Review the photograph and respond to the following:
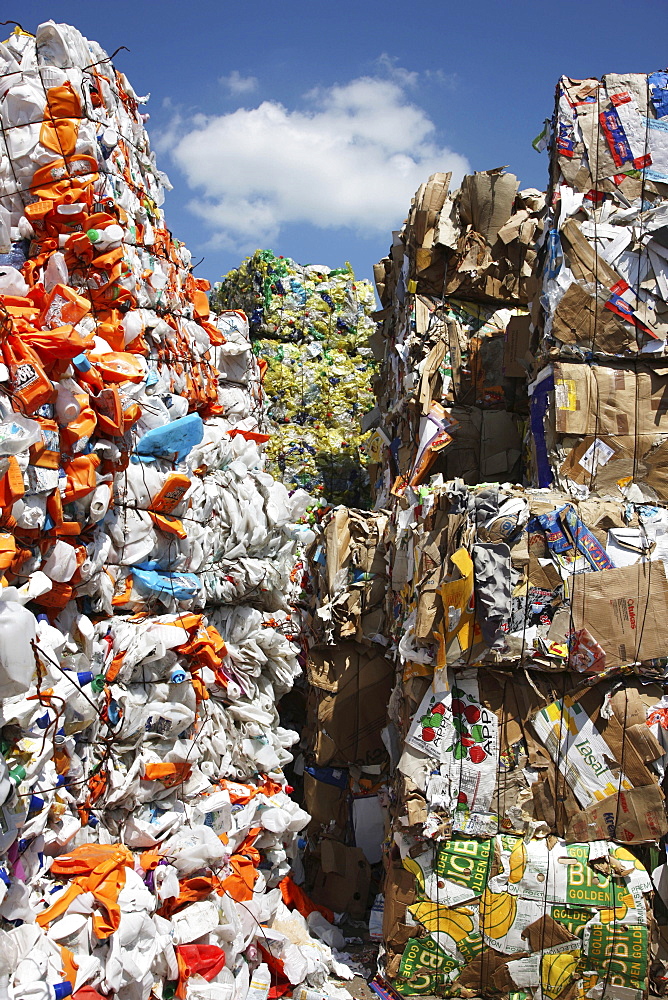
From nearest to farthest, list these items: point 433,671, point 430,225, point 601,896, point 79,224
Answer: point 79,224 → point 601,896 → point 433,671 → point 430,225

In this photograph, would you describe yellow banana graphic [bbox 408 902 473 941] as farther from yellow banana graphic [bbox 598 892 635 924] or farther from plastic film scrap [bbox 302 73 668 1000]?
yellow banana graphic [bbox 598 892 635 924]

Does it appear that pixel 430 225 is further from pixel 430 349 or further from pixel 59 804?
pixel 59 804

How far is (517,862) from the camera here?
11.0 ft

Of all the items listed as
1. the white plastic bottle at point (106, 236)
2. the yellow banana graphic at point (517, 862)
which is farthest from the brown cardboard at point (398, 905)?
the white plastic bottle at point (106, 236)

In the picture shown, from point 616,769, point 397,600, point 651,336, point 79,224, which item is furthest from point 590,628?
point 79,224

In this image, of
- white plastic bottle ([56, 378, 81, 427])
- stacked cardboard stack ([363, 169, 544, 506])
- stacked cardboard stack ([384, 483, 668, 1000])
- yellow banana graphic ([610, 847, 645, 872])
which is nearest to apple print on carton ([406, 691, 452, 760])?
stacked cardboard stack ([384, 483, 668, 1000])

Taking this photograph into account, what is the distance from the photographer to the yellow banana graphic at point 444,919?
3.37 metres

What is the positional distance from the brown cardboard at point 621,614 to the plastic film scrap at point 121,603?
4.50ft

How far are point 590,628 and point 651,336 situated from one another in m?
1.36

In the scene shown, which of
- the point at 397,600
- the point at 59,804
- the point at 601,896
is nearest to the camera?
the point at 59,804

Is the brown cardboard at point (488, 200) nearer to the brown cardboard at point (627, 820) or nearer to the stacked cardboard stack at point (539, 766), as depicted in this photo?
the stacked cardboard stack at point (539, 766)

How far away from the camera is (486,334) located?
4.83 meters

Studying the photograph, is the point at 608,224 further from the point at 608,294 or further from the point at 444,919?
the point at 444,919

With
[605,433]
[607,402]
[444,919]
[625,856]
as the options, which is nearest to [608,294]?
[607,402]
